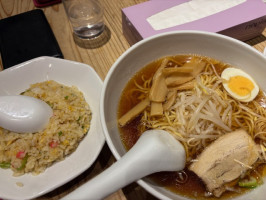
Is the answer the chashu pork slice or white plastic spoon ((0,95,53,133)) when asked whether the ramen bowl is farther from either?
white plastic spoon ((0,95,53,133))

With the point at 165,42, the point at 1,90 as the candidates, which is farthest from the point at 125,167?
the point at 1,90

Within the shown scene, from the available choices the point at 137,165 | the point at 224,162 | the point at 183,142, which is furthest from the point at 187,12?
the point at 137,165

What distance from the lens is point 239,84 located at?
3.65 ft

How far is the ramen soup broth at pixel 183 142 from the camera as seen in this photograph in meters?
0.90

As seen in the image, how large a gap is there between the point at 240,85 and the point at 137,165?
714mm

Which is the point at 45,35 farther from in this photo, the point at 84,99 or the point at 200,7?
the point at 200,7

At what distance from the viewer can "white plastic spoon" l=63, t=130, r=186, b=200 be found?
2.00ft

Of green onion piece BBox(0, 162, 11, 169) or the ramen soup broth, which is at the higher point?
the ramen soup broth

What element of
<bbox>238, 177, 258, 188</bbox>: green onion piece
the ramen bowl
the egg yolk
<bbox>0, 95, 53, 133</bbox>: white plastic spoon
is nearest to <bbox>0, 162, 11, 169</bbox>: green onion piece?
<bbox>0, 95, 53, 133</bbox>: white plastic spoon

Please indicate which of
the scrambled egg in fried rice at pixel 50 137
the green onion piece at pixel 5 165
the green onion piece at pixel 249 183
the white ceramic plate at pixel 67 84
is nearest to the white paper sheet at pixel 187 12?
the white ceramic plate at pixel 67 84

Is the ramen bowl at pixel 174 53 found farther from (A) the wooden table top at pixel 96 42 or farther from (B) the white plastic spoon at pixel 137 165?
(A) the wooden table top at pixel 96 42

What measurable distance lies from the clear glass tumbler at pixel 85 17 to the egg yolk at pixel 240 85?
899mm

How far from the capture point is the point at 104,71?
140 centimetres

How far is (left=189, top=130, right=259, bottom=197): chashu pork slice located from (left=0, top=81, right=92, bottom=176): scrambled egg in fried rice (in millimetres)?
589
